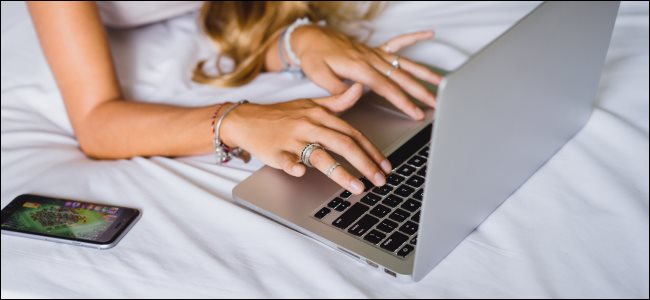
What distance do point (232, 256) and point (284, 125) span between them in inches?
7.9

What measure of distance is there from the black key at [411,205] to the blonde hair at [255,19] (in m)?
0.52

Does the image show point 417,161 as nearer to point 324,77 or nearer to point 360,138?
point 360,138

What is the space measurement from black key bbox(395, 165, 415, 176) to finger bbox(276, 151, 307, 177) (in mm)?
121

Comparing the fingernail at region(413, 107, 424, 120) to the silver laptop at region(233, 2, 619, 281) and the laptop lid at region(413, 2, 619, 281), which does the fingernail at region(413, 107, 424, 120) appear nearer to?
the silver laptop at region(233, 2, 619, 281)

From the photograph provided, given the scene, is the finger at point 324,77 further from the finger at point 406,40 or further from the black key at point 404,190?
the black key at point 404,190

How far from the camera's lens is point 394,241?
674mm

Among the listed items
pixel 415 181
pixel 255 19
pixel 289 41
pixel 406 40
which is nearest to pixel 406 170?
pixel 415 181

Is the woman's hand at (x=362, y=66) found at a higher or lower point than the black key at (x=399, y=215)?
higher

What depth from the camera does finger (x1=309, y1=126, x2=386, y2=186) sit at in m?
0.74

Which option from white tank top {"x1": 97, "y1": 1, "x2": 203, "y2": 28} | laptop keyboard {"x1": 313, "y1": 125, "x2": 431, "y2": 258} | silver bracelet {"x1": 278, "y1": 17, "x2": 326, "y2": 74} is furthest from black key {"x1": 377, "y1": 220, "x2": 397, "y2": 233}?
white tank top {"x1": 97, "y1": 1, "x2": 203, "y2": 28}

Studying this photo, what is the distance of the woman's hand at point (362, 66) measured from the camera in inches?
36.2

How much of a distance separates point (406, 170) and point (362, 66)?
244mm

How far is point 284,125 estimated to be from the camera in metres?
0.82

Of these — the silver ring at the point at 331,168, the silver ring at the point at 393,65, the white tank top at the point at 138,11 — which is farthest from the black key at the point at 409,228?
the white tank top at the point at 138,11
